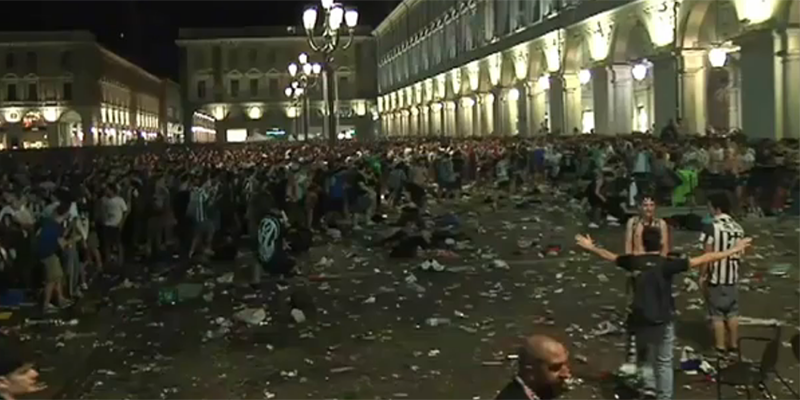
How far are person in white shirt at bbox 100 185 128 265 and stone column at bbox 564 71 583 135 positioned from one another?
28.5 meters

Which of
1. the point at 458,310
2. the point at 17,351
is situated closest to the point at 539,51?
the point at 458,310

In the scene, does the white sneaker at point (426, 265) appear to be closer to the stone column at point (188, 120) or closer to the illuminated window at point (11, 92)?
the illuminated window at point (11, 92)

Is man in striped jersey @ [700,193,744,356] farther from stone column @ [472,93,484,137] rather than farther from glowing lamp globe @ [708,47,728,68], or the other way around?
stone column @ [472,93,484,137]

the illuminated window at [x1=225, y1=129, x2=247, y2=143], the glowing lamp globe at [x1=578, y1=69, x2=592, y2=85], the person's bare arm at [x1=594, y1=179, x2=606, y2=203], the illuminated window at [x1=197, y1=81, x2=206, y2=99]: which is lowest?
the person's bare arm at [x1=594, y1=179, x2=606, y2=203]

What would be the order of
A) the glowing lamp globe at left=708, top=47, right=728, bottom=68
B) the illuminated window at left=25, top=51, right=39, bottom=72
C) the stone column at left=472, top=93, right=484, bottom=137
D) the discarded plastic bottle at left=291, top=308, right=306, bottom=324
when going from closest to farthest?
the discarded plastic bottle at left=291, top=308, right=306, bottom=324 < the glowing lamp globe at left=708, top=47, right=728, bottom=68 < the stone column at left=472, top=93, right=484, bottom=137 < the illuminated window at left=25, top=51, right=39, bottom=72

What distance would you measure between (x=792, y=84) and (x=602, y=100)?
15.2 metres

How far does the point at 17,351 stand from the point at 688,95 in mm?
30959

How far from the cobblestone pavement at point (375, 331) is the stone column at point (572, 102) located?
25.9 metres

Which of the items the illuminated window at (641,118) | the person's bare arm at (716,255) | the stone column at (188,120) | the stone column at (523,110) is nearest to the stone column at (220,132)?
the stone column at (188,120)

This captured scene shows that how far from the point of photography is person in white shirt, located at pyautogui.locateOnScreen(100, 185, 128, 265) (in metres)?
19.0

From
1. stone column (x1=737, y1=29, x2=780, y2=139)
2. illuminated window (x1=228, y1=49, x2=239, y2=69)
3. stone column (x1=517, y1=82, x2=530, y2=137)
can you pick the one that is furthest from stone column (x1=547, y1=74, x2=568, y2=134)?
illuminated window (x1=228, y1=49, x2=239, y2=69)

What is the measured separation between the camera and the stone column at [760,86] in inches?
1067

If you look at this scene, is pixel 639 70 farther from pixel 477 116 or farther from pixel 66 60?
pixel 66 60

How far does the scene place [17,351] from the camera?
4297mm
